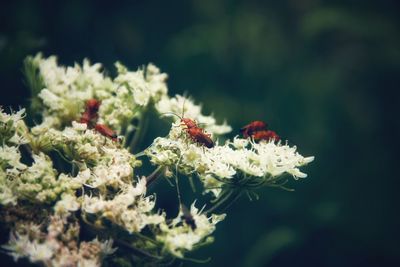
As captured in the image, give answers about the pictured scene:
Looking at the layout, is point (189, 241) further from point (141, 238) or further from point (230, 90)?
point (230, 90)

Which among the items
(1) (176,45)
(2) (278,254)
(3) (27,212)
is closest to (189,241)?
(3) (27,212)

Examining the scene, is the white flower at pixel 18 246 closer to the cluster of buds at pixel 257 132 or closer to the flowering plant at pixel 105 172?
the flowering plant at pixel 105 172

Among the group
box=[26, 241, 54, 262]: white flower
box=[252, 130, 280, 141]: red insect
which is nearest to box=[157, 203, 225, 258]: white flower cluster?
box=[26, 241, 54, 262]: white flower

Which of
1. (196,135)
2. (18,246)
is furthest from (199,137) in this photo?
(18,246)

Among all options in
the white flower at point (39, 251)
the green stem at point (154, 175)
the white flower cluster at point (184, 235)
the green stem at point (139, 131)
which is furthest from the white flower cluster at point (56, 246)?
the green stem at point (139, 131)

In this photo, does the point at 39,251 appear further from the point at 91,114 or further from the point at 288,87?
the point at 288,87
